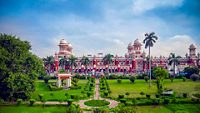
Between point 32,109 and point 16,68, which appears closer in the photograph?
point 32,109

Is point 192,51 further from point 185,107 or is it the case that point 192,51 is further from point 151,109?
point 151,109

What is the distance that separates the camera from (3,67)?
24906 mm

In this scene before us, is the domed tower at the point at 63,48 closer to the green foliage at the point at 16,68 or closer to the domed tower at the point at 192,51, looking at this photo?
the domed tower at the point at 192,51

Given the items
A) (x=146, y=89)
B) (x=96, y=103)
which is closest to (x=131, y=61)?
(x=146, y=89)

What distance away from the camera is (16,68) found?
86.1ft

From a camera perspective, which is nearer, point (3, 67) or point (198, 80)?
point (3, 67)

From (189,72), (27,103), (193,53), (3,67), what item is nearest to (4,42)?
(3,67)

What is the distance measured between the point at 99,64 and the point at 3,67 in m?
42.1

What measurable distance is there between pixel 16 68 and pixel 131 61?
136 feet

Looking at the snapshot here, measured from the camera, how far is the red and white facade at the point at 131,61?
6300 centimetres

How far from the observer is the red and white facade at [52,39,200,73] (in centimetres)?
6300

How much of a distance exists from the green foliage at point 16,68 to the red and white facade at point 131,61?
3503cm

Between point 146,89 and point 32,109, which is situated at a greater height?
point 146,89

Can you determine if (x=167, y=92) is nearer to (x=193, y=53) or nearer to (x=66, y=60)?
(x=66, y=60)
